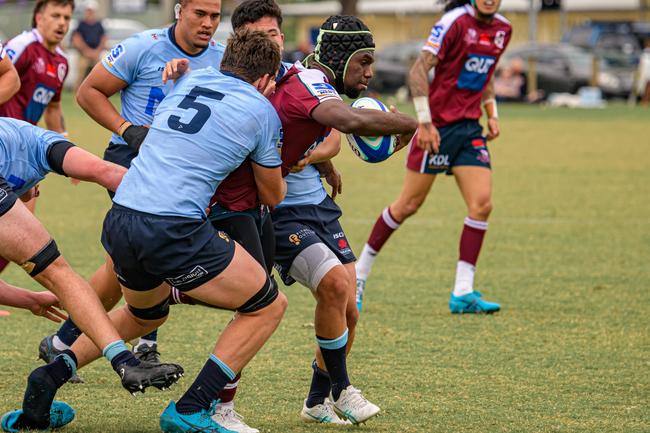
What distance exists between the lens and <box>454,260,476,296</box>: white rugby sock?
7.91m

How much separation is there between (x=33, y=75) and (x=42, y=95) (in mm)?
160

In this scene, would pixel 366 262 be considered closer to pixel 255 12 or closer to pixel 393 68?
pixel 255 12

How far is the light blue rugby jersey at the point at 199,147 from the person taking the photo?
454 cm

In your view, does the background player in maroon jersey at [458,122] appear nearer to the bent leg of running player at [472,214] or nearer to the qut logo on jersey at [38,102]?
the bent leg of running player at [472,214]

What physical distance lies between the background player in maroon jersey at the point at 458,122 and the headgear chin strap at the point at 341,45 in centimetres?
280

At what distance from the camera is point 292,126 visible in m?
5.00

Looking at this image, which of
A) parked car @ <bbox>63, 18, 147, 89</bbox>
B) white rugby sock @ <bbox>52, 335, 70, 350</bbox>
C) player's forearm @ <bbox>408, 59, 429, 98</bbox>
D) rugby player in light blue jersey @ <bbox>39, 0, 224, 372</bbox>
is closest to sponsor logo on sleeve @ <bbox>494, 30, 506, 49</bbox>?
player's forearm @ <bbox>408, 59, 429, 98</bbox>

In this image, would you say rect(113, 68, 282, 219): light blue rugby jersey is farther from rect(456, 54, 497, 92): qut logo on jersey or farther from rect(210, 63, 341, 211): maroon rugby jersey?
rect(456, 54, 497, 92): qut logo on jersey

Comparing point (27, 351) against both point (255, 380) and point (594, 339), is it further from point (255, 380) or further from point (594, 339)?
point (594, 339)

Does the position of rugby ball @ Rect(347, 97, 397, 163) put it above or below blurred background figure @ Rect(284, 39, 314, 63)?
above

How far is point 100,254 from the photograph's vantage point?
9898 mm

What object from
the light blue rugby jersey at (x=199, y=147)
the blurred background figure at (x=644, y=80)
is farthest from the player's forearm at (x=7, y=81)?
the blurred background figure at (x=644, y=80)

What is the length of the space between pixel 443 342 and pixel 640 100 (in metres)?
25.1

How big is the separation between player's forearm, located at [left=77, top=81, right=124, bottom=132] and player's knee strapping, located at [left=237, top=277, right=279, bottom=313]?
162 centimetres
